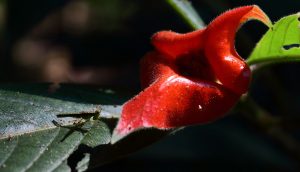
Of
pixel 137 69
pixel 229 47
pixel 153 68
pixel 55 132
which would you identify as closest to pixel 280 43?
pixel 229 47

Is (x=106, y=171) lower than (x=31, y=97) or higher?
lower

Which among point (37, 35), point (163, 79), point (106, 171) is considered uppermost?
point (163, 79)

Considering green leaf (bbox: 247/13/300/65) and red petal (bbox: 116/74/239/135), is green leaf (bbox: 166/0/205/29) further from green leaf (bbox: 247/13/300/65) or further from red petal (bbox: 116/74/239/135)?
red petal (bbox: 116/74/239/135)

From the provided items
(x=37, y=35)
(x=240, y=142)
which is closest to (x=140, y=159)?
(x=240, y=142)

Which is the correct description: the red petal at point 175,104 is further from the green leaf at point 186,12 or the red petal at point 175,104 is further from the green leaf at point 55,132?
the green leaf at point 186,12

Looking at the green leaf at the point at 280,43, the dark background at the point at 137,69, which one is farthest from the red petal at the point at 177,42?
the dark background at the point at 137,69

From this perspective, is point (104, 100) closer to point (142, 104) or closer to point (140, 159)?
point (142, 104)
